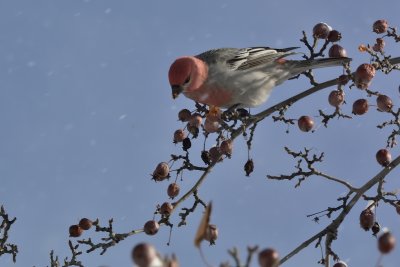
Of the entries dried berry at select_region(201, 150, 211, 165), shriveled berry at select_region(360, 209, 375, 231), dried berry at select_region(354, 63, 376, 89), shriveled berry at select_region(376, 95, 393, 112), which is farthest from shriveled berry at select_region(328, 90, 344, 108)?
dried berry at select_region(201, 150, 211, 165)

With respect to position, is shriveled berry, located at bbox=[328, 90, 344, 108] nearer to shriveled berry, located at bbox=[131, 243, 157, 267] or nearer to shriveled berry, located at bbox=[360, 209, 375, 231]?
shriveled berry, located at bbox=[360, 209, 375, 231]

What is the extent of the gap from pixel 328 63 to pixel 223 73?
1.37m

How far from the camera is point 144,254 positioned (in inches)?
82.4

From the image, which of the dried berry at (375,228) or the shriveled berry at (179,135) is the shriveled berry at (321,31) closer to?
the shriveled berry at (179,135)

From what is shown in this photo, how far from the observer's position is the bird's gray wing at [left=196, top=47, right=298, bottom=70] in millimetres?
7406

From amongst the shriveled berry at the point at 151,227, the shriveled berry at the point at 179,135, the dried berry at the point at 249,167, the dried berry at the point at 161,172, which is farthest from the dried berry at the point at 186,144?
the shriveled berry at the point at 151,227

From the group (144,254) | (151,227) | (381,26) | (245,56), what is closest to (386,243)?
(144,254)

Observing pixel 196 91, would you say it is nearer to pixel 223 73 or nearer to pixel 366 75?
pixel 223 73

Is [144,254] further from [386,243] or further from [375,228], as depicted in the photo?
[375,228]

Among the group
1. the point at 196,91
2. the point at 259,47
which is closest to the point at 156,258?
the point at 196,91

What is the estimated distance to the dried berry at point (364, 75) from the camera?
18.5 ft

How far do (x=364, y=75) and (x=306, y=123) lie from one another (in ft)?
2.59

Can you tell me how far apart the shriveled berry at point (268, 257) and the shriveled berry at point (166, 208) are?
3.31 meters

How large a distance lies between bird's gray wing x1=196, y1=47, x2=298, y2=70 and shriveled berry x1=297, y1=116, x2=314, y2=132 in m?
1.51
